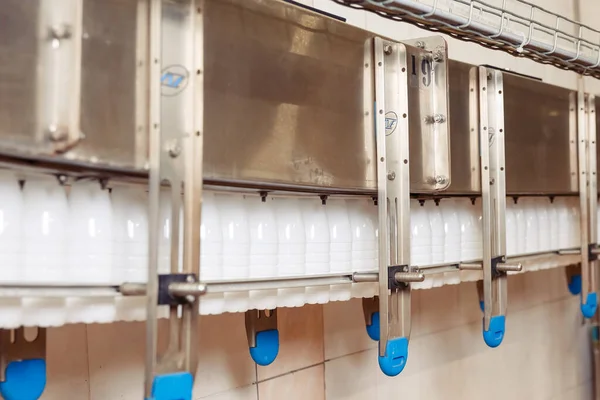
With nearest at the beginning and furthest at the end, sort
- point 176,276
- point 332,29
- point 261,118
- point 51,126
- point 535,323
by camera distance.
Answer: point 51,126 → point 176,276 → point 261,118 → point 332,29 → point 535,323

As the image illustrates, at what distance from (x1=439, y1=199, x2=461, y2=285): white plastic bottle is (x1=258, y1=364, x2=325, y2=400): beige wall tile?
13.1 inches

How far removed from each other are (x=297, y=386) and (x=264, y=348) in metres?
0.28

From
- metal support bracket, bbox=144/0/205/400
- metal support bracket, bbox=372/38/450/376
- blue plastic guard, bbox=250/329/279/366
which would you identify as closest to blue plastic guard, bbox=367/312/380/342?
metal support bracket, bbox=372/38/450/376

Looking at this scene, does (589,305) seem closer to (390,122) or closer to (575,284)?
(575,284)

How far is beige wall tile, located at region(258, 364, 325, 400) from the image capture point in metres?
1.16

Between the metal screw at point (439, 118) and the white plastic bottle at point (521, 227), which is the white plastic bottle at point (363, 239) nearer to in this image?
the metal screw at point (439, 118)

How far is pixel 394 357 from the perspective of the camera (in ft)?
3.19

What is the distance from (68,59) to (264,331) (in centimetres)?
54

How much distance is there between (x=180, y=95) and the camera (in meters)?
0.69

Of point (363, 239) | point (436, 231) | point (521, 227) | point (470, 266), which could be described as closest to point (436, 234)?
point (436, 231)

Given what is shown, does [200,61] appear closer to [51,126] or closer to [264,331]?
[51,126]

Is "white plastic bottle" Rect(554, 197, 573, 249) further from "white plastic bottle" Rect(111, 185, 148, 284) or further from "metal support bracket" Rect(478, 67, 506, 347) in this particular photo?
"white plastic bottle" Rect(111, 185, 148, 284)

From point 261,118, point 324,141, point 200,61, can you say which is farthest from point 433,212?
point 200,61

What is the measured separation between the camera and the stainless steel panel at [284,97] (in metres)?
0.74
